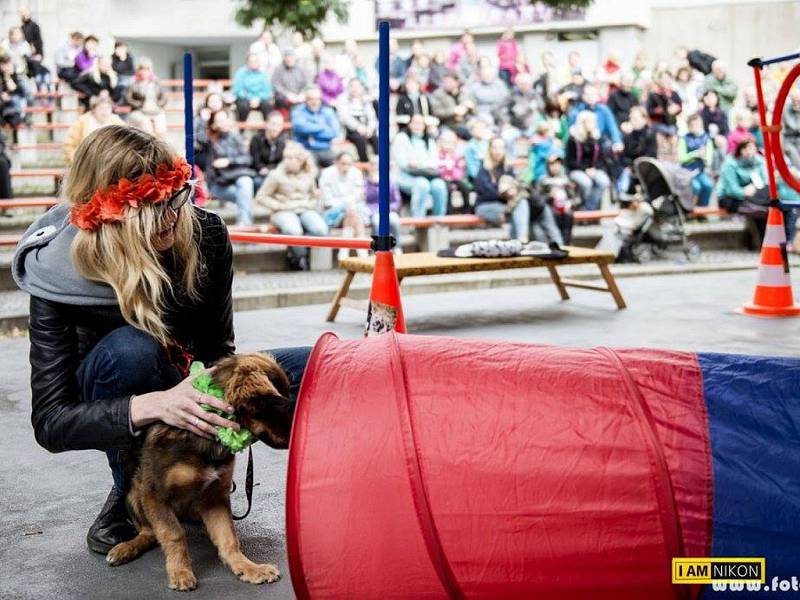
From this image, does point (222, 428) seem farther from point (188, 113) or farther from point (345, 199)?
point (345, 199)

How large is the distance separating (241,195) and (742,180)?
6100 mm

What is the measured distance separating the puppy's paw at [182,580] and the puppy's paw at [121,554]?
10.6 inches

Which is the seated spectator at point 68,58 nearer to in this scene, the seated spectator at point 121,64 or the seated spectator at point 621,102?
the seated spectator at point 121,64

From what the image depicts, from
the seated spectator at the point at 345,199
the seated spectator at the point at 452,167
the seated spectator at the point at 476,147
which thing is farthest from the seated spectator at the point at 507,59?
the seated spectator at the point at 345,199

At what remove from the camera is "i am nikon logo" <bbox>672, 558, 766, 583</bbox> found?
255cm

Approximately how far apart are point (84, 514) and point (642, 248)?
917 cm

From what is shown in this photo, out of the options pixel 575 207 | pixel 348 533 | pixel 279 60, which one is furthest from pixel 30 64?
pixel 348 533

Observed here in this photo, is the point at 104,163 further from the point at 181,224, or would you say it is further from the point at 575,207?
the point at 575,207

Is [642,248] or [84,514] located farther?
[642,248]

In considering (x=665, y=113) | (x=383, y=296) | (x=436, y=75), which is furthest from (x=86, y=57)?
(x=383, y=296)

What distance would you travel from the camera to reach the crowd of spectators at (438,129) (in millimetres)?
11383

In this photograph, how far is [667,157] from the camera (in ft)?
48.4

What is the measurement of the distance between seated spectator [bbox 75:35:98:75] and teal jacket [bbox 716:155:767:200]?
26.2ft

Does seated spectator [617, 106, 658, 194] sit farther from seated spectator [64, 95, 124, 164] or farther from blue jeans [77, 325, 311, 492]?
blue jeans [77, 325, 311, 492]
